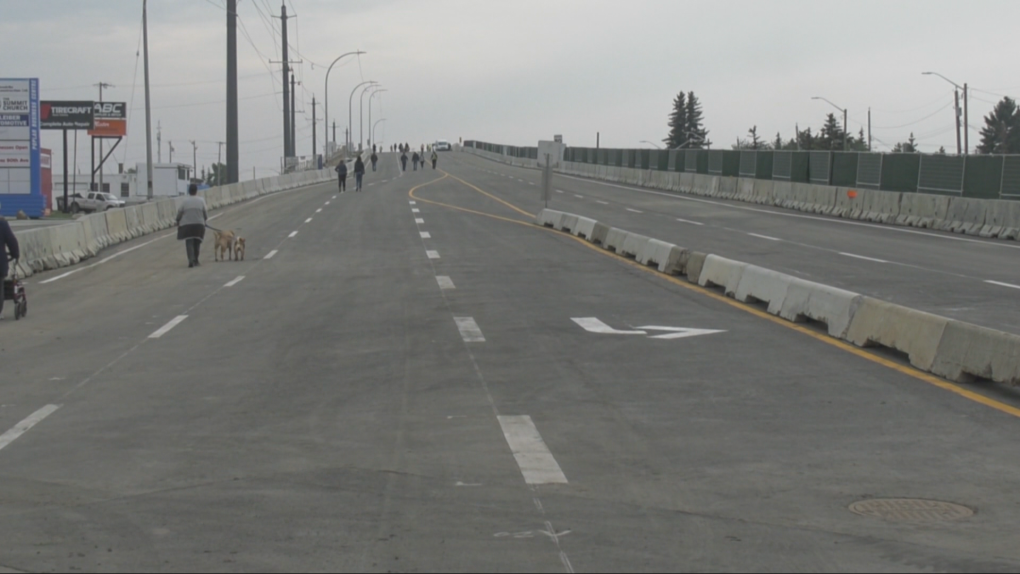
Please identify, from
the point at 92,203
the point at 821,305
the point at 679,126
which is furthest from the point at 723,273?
the point at 679,126

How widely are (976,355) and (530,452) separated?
4.76m

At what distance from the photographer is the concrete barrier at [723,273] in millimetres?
17734

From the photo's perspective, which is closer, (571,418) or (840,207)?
(571,418)

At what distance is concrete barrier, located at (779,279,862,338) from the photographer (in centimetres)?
1339

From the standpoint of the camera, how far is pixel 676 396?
33.4 ft

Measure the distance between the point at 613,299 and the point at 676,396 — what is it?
24.7 ft

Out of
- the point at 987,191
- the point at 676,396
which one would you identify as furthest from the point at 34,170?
the point at 676,396

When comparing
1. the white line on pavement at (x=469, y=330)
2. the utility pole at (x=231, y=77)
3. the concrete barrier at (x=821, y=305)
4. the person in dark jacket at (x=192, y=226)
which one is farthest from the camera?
the utility pole at (x=231, y=77)

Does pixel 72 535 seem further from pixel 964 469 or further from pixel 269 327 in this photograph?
pixel 269 327

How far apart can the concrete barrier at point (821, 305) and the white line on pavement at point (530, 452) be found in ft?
18.0

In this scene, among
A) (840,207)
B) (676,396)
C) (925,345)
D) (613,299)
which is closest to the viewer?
(676,396)

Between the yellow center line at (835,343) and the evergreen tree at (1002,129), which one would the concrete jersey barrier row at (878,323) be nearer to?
the yellow center line at (835,343)

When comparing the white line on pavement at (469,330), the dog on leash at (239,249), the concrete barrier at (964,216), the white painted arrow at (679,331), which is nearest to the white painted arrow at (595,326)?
the white painted arrow at (679,331)

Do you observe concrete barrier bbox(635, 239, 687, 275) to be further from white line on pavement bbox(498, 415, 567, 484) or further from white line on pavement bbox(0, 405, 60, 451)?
white line on pavement bbox(0, 405, 60, 451)
